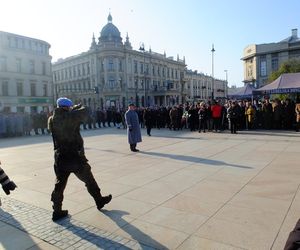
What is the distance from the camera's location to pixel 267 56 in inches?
2820

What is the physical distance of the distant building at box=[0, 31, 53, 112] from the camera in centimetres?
5088

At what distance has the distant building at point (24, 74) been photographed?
50.9 metres

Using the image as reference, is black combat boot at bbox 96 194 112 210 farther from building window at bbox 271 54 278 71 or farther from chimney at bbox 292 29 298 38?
chimney at bbox 292 29 298 38

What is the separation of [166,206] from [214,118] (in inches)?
528

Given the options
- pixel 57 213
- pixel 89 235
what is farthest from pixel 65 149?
pixel 89 235

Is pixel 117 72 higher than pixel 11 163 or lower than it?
higher

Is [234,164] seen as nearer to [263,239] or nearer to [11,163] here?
[263,239]

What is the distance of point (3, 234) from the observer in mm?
4395

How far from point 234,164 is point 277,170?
48.3 inches

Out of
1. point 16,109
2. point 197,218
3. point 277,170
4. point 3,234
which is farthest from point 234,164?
point 16,109

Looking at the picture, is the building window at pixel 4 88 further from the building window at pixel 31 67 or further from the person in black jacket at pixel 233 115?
the person in black jacket at pixel 233 115

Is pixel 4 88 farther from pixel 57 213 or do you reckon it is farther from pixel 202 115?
pixel 57 213

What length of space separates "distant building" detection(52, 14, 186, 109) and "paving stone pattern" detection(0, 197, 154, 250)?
63.3 metres

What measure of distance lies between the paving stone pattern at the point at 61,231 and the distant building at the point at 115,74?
208ft
